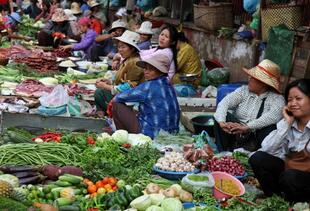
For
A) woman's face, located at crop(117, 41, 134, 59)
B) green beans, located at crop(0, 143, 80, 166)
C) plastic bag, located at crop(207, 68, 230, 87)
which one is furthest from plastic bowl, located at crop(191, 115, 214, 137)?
plastic bag, located at crop(207, 68, 230, 87)

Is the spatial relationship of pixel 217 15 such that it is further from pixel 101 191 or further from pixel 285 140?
pixel 101 191

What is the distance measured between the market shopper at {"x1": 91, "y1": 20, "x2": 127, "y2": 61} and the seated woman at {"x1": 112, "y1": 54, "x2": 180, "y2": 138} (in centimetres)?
444

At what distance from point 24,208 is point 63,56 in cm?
821

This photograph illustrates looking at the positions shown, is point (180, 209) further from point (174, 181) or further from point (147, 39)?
point (147, 39)

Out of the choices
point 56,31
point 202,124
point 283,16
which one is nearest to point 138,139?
point 202,124

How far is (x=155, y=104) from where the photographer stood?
6.30 meters

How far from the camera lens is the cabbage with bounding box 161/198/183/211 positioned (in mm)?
4281

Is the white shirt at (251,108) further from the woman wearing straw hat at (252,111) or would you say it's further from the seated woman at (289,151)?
the seated woman at (289,151)

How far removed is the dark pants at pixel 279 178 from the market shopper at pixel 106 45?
20.8 feet

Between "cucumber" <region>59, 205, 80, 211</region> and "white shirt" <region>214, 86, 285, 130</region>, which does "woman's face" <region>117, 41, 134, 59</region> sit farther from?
"cucumber" <region>59, 205, 80, 211</region>

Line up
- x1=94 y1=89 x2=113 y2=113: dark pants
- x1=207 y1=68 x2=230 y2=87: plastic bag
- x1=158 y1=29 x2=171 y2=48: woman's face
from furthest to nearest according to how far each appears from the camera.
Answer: x1=207 y1=68 x2=230 y2=87: plastic bag, x1=158 y1=29 x2=171 y2=48: woman's face, x1=94 y1=89 x2=113 y2=113: dark pants

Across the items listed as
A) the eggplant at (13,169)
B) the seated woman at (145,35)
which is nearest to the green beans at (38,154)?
the eggplant at (13,169)

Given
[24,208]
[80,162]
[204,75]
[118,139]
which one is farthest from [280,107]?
[204,75]

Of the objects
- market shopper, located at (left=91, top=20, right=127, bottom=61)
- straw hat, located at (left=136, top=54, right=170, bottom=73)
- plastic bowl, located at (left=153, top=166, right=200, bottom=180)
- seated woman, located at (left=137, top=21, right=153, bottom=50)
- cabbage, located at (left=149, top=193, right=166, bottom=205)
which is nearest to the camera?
cabbage, located at (left=149, top=193, right=166, bottom=205)
